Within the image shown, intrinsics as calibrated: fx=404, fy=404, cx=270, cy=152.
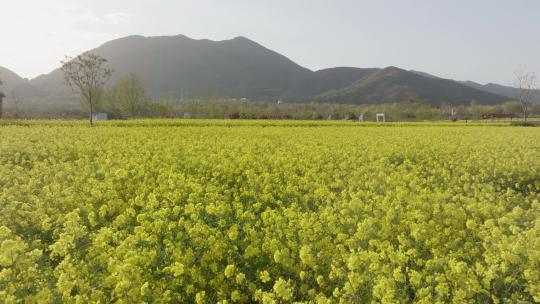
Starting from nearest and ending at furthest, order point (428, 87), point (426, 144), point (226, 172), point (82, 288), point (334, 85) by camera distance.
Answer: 1. point (82, 288)
2. point (226, 172)
3. point (426, 144)
4. point (428, 87)
5. point (334, 85)

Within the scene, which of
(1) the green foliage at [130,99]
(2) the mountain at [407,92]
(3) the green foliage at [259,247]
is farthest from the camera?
(2) the mountain at [407,92]

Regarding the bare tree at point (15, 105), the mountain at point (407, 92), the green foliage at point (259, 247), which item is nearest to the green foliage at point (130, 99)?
the bare tree at point (15, 105)

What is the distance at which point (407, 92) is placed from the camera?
5551 inches

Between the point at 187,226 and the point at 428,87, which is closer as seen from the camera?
the point at 187,226

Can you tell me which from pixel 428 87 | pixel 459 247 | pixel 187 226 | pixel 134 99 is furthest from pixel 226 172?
pixel 428 87

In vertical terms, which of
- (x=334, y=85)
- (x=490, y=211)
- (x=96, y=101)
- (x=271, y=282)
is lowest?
(x=271, y=282)

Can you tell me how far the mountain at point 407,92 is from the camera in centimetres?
13812

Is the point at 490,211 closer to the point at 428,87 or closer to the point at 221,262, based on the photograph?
the point at 221,262

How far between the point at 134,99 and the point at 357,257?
63.9 m

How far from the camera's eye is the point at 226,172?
9.34 m

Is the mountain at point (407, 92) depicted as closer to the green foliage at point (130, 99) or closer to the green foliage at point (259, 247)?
the green foliage at point (130, 99)

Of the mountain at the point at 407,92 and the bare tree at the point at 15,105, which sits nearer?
the bare tree at the point at 15,105

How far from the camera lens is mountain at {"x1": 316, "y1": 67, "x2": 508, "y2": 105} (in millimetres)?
138125

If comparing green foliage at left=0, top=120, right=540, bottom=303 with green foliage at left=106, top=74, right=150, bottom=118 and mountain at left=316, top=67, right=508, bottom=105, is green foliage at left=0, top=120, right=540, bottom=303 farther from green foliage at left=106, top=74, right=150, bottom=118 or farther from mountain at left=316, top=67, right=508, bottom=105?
mountain at left=316, top=67, right=508, bottom=105
